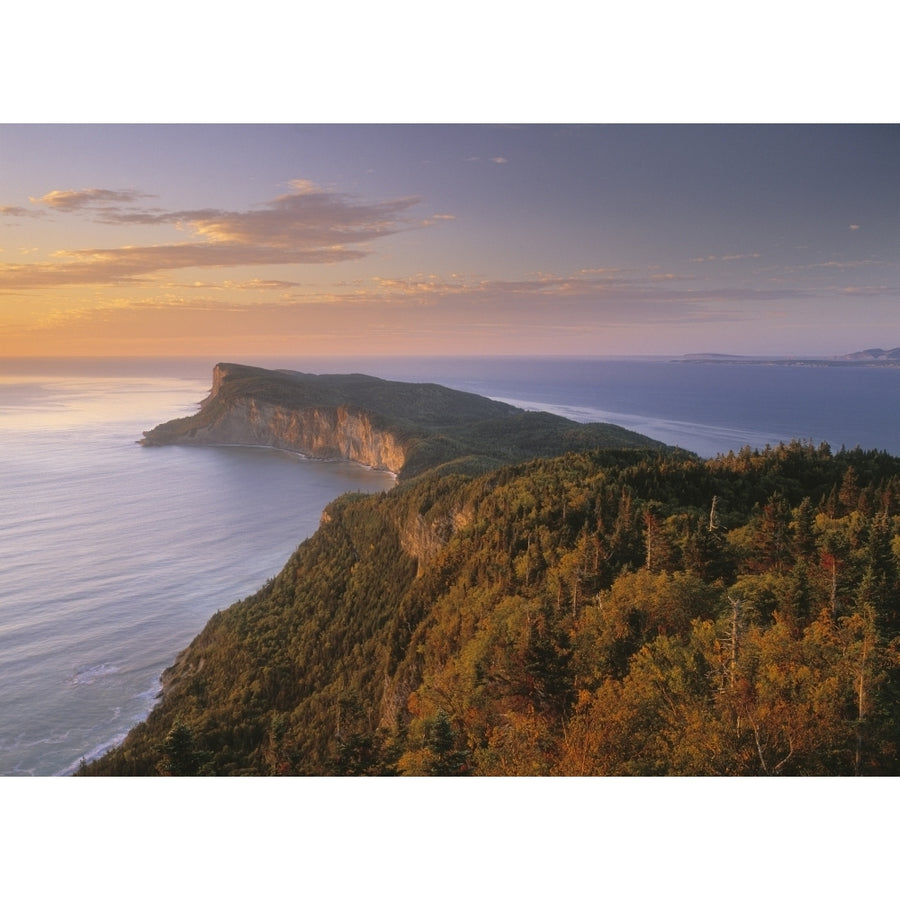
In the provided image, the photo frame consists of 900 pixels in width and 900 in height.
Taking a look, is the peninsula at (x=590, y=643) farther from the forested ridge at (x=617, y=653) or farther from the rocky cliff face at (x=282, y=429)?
the rocky cliff face at (x=282, y=429)

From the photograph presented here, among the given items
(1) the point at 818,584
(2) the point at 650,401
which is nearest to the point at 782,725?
(1) the point at 818,584

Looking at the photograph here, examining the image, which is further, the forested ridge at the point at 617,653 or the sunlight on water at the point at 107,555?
the sunlight on water at the point at 107,555

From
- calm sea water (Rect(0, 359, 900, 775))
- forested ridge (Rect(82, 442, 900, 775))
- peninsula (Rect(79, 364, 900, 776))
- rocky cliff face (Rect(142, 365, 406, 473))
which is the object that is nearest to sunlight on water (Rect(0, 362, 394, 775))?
calm sea water (Rect(0, 359, 900, 775))

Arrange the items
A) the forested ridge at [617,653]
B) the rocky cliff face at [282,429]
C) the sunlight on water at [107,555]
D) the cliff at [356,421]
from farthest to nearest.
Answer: the rocky cliff face at [282,429] < the cliff at [356,421] < the sunlight on water at [107,555] < the forested ridge at [617,653]

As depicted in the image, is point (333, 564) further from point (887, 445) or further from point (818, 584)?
point (887, 445)

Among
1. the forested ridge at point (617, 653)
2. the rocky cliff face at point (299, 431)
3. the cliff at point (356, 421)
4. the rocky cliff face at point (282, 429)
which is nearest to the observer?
the forested ridge at point (617, 653)

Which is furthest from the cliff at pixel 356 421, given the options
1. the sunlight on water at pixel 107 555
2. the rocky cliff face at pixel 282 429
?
the sunlight on water at pixel 107 555
